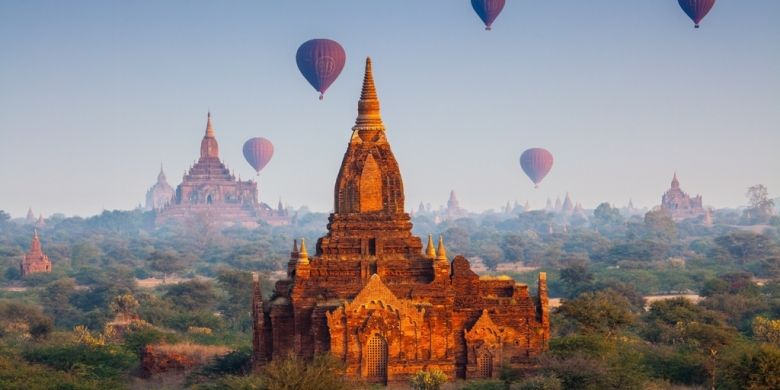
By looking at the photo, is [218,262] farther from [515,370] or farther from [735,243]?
[515,370]

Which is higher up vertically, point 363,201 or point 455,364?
point 363,201

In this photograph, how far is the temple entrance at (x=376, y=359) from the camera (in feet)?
160

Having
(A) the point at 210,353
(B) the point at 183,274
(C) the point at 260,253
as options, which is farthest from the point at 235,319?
(C) the point at 260,253

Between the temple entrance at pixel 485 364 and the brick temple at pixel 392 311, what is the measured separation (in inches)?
1.4

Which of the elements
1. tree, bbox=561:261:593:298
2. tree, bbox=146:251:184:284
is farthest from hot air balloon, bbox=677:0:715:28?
tree, bbox=146:251:184:284

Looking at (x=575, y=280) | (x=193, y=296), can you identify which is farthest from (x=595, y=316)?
(x=575, y=280)

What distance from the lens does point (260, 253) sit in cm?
17600

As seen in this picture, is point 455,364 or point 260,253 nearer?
point 455,364

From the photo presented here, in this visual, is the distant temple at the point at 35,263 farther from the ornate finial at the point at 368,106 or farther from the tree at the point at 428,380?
the tree at the point at 428,380

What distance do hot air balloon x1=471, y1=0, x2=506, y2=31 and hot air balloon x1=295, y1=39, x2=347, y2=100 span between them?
13.1m

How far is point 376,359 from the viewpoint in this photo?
48938 mm

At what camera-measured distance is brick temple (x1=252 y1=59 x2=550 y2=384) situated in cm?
4875

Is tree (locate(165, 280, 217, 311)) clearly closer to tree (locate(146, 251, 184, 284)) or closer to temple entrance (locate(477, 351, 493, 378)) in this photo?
tree (locate(146, 251, 184, 284))

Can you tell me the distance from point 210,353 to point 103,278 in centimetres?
7366
